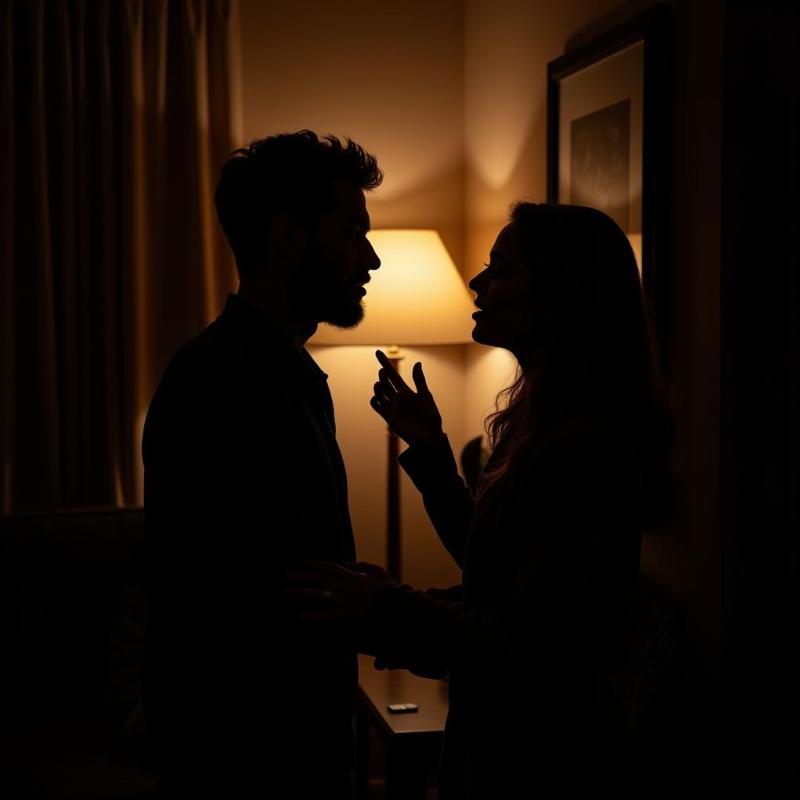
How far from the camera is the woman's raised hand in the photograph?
6.46ft

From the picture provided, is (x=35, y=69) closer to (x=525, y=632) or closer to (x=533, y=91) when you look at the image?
(x=533, y=91)

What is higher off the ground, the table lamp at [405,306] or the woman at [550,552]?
the table lamp at [405,306]

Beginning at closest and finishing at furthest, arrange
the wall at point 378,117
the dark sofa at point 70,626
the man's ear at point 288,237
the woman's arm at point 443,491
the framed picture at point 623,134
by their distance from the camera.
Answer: the man's ear at point 288,237, the woman's arm at point 443,491, the framed picture at point 623,134, the dark sofa at point 70,626, the wall at point 378,117

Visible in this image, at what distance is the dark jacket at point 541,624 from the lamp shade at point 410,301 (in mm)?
1632

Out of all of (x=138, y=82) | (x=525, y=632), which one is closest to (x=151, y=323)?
(x=138, y=82)

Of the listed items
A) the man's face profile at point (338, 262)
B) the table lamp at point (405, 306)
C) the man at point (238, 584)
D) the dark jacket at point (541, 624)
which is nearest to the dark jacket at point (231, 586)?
the man at point (238, 584)

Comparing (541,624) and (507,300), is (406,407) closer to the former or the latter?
(507,300)

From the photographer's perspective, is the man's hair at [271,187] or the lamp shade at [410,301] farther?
the lamp shade at [410,301]

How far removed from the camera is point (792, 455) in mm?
2203

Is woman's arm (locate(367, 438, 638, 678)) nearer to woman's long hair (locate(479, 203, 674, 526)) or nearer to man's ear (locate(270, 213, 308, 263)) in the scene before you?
woman's long hair (locate(479, 203, 674, 526))

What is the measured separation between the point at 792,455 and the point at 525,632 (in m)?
0.99

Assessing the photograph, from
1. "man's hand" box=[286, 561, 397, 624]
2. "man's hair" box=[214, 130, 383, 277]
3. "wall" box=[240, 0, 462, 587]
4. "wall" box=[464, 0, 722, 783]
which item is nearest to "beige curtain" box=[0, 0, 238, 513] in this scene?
"wall" box=[240, 0, 462, 587]

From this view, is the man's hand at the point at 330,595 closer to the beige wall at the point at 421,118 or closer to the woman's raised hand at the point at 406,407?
the woman's raised hand at the point at 406,407

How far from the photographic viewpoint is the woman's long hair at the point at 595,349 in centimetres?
155
